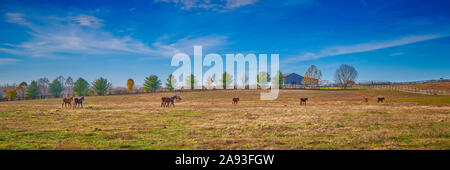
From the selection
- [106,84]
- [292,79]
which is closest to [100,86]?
[106,84]

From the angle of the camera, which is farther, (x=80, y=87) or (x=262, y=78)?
(x=262, y=78)

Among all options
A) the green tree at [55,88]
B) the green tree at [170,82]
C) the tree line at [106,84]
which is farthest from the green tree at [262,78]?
the green tree at [55,88]

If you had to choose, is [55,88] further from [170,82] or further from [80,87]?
[170,82]

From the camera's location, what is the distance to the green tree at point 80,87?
8850 cm

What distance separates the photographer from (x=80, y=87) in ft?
291

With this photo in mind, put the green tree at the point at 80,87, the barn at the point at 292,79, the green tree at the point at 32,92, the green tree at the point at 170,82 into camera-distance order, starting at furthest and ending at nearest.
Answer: the barn at the point at 292,79 < the green tree at the point at 170,82 < the green tree at the point at 80,87 < the green tree at the point at 32,92

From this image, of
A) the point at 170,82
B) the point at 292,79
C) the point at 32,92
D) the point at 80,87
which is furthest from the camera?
the point at 292,79

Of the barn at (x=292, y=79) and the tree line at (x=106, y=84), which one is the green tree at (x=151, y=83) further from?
the barn at (x=292, y=79)

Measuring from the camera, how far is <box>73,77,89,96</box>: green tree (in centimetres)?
8850

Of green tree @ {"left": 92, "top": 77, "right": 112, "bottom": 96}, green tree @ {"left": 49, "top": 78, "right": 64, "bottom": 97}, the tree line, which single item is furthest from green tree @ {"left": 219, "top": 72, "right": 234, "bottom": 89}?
green tree @ {"left": 49, "top": 78, "right": 64, "bottom": 97}

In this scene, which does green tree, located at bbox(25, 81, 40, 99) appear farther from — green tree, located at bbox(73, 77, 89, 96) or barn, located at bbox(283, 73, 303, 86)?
barn, located at bbox(283, 73, 303, 86)
